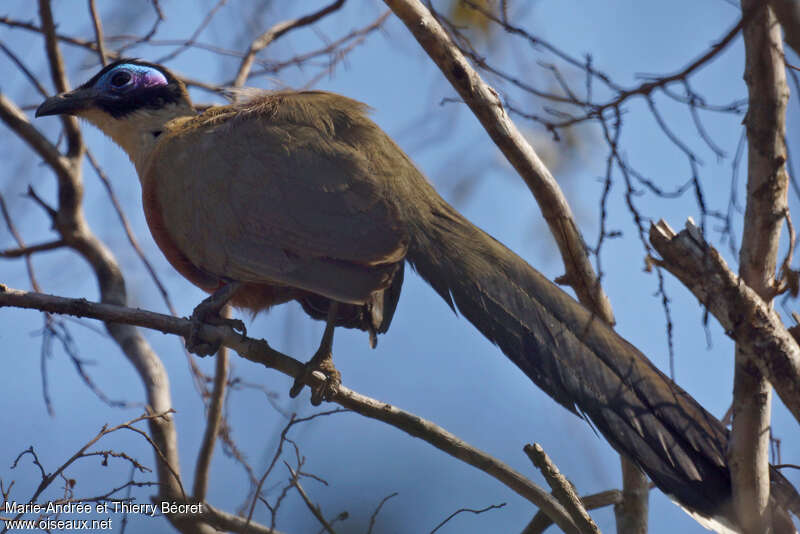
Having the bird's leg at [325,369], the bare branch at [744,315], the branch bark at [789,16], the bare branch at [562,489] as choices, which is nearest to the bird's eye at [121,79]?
the bird's leg at [325,369]

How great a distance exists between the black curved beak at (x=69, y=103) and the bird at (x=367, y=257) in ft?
2.11

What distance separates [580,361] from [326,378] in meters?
1.18

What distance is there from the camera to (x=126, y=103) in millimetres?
5164

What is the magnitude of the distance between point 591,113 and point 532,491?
66.9 inches

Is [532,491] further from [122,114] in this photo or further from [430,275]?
[122,114]

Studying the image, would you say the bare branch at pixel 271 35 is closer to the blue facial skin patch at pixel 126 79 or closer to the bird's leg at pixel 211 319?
the blue facial skin patch at pixel 126 79

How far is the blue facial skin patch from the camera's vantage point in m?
5.18

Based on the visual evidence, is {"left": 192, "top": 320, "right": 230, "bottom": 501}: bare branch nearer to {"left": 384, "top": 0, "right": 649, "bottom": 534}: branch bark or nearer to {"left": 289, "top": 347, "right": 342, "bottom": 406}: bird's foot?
{"left": 289, "top": 347, "right": 342, "bottom": 406}: bird's foot

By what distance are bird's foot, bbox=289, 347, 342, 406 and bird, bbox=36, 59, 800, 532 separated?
0.05 ft

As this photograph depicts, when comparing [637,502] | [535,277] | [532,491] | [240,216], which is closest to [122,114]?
[240,216]

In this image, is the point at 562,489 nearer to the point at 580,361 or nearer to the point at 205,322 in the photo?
the point at 580,361

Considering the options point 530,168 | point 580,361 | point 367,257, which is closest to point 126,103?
point 367,257

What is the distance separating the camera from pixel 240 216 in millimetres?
4098

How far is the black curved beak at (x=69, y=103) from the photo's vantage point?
5.11 meters
